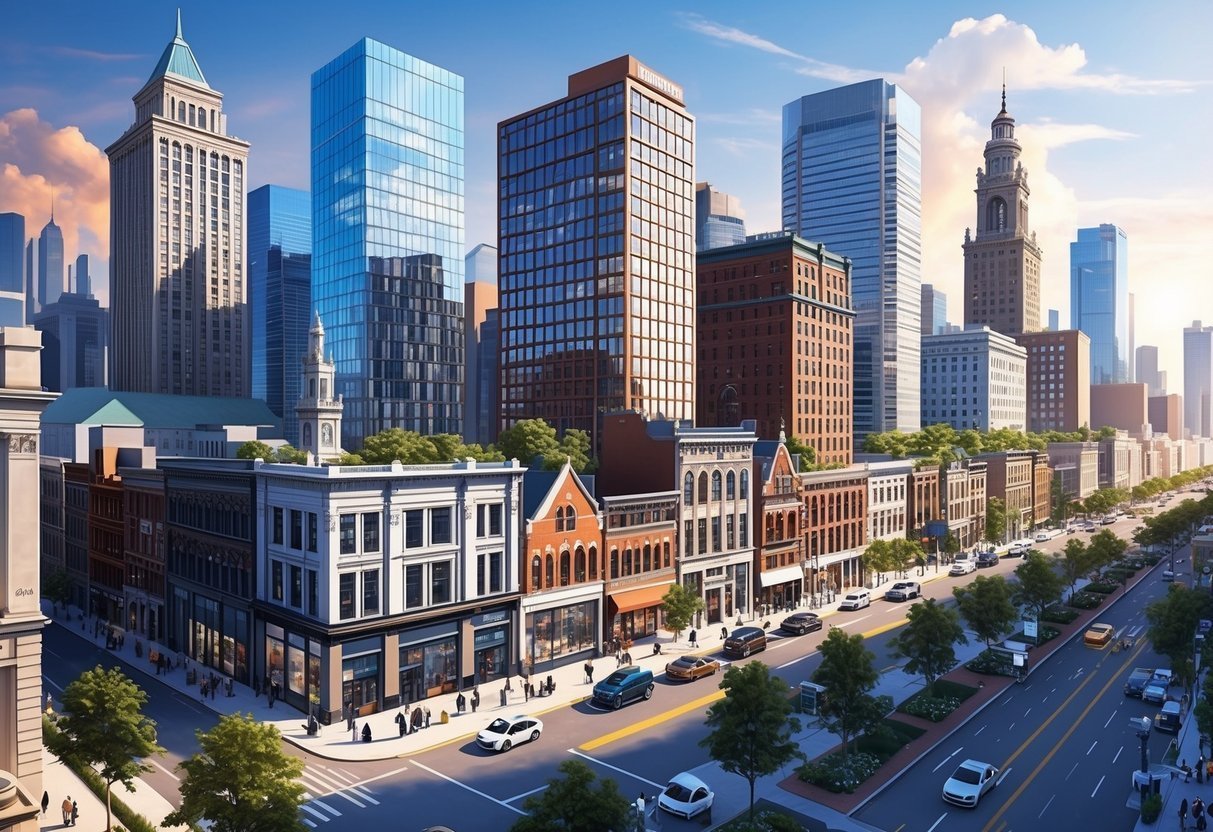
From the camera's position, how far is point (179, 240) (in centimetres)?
15888

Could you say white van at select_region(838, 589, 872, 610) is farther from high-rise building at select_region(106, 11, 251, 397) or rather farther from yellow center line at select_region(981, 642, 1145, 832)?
high-rise building at select_region(106, 11, 251, 397)

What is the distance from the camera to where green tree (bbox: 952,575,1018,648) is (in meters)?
55.6

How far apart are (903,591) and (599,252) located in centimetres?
5880

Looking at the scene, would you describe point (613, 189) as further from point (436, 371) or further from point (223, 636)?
point (223, 636)

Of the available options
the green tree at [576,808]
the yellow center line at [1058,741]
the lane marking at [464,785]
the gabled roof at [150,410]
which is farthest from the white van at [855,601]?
the gabled roof at [150,410]

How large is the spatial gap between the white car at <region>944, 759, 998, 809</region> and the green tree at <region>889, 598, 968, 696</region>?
1114cm

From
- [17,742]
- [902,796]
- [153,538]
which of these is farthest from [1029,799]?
[153,538]

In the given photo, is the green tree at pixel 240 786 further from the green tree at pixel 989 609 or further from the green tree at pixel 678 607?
the green tree at pixel 989 609

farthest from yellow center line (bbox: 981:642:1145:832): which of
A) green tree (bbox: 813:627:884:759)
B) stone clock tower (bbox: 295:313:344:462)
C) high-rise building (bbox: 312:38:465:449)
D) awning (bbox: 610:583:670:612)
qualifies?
high-rise building (bbox: 312:38:465:449)

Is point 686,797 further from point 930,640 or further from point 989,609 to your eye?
point 989,609

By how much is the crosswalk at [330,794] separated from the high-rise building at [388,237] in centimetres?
10004

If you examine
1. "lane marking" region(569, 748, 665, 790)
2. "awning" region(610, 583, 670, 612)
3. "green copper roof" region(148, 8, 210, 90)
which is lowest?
"lane marking" region(569, 748, 665, 790)

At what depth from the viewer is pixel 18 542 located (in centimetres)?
2969

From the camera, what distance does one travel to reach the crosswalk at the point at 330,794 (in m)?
32.8
